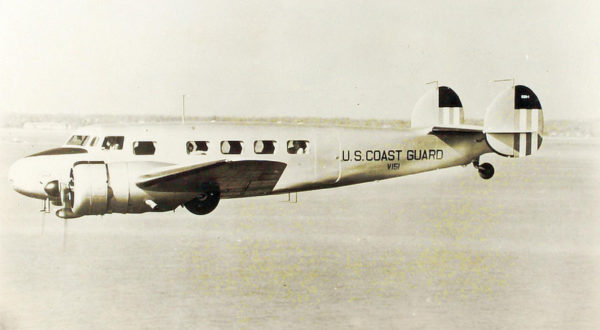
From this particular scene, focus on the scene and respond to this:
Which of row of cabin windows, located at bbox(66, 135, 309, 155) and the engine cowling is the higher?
row of cabin windows, located at bbox(66, 135, 309, 155)

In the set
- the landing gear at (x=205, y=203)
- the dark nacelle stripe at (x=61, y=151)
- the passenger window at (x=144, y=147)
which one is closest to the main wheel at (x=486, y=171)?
the landing gear at (x=205, y=203)

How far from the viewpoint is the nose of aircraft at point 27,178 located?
39.7 feet

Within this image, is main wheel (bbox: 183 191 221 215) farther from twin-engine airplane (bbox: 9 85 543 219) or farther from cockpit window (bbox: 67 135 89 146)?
cockpit window (bbox: 67 135 89 146)

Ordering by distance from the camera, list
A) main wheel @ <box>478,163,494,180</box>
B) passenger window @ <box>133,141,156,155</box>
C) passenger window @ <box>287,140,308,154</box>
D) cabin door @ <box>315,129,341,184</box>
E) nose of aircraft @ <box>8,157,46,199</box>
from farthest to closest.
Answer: main wheel @ <box>478,163,494,180</box>
cabin door @ <box>315,129,341,184</box>
passenger window @ <box>287,140,308,154</box>
passenger window @ <box>133,141,156,155</box>
nose of aircraft @ <box>8,157,46,199</box>

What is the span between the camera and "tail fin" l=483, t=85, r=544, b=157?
1370 centimetres

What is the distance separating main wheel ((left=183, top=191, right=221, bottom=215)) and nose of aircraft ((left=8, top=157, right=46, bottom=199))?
2.76 metres

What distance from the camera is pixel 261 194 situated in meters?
13.2

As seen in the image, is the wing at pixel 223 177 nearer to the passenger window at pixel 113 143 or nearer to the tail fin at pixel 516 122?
the passenger window at pixel 113 143

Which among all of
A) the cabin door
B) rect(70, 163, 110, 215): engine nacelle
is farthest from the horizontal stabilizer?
rect(70, 163, 110, 215): engine nacelle

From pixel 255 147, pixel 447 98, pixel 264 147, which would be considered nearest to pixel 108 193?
pixel 255 147

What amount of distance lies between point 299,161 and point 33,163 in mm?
5057

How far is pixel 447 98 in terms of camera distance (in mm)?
15031

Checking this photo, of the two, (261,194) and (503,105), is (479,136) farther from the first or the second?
(261,194)

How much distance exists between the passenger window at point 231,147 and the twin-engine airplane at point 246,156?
0.06ft
